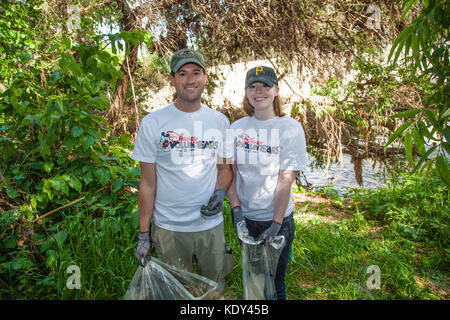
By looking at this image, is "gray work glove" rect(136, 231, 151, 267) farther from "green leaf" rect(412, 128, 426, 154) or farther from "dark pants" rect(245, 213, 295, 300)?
"green leaf" rect(412, 128, 426, 154)

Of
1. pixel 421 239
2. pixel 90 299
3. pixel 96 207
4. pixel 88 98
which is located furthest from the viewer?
pixel 421 239

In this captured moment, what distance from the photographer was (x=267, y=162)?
5.81 ft

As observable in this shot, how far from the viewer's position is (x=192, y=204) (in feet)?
5.80

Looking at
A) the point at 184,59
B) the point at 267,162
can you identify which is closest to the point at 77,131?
the point at 184,59

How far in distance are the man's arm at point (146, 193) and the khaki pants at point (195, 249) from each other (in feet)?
0.30

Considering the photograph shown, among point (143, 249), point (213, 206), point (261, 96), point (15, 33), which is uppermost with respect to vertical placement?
point (15, 33)

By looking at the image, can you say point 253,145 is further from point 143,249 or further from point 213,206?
point 143,249

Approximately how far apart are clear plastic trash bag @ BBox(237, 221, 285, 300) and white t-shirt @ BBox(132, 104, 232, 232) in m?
0.30

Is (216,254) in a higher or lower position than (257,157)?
lower

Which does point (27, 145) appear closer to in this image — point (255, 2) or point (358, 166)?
point (255, 2)

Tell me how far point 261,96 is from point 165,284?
1304 millimetres

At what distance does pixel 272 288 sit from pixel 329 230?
2129 mm

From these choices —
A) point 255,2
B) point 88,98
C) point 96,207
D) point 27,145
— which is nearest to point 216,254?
point 96,207

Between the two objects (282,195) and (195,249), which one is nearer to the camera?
(282,195)
